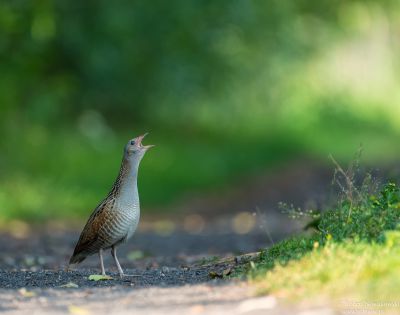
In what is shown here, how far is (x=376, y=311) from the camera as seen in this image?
667cm

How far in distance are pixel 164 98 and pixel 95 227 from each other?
642 inches

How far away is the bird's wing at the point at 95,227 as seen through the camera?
9.42 meters

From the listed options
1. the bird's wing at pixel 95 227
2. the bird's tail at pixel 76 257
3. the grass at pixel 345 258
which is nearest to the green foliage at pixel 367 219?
the grass at pixel 345 258

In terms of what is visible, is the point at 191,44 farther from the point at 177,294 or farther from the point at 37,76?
the point at 177,294

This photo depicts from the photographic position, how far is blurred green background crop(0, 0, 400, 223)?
65.9ft

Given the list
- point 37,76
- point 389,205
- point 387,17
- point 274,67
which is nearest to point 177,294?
point 389,205

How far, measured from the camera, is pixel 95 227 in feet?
31.1

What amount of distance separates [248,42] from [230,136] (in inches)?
99.1

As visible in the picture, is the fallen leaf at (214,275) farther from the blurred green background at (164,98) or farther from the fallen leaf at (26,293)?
the blurred green background at (164,98)

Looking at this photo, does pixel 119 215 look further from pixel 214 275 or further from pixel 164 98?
→ pixel 164 98

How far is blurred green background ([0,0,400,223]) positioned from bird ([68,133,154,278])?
8.15 m

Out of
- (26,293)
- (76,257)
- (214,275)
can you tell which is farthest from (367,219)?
(76,257)

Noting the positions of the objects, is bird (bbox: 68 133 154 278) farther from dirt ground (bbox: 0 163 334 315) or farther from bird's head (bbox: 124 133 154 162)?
dirt ground (bbox: 0 163 334 315)

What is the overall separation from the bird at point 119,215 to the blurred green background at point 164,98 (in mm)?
8152
